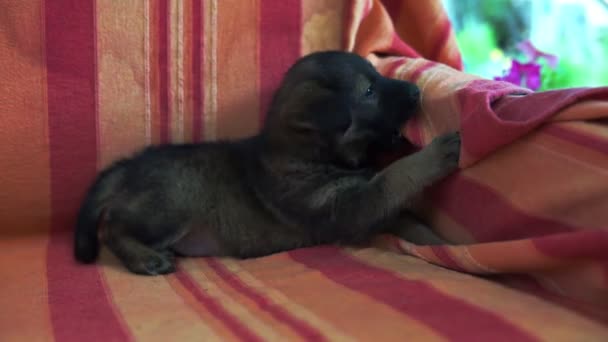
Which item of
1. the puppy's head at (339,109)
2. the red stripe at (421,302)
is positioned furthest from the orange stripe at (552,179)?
the puppy's head at (339,109)

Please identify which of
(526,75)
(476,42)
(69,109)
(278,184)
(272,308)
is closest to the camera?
(272,308)

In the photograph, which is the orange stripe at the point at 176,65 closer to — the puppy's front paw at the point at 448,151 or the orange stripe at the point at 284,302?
the orange stripe at the point at 284,302

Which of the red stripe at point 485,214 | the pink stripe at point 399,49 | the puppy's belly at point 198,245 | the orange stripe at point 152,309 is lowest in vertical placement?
the puppy's belly at point 198,245

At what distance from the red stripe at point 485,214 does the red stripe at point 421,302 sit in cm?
18

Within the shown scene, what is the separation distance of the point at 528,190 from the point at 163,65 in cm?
103

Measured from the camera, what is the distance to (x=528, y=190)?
3.83ft

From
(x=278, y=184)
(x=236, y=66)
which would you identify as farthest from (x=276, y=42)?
(x=278, y=184)

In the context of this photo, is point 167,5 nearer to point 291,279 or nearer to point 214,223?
point 214,223

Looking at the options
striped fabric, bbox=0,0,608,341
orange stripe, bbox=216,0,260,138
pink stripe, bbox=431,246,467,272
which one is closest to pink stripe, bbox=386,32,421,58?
striped fabric, bbox=0,0,608,341

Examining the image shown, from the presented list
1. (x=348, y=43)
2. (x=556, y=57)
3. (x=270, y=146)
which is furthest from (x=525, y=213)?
(x=556, y=57)

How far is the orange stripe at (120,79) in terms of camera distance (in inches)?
66.1

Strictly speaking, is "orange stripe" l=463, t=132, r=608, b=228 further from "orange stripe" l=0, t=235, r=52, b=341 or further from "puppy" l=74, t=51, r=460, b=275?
"orange stripe" l=0, t=235, r=52, b=341

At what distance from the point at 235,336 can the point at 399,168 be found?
1.91 feet

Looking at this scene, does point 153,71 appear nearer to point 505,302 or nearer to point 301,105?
point 301,105
